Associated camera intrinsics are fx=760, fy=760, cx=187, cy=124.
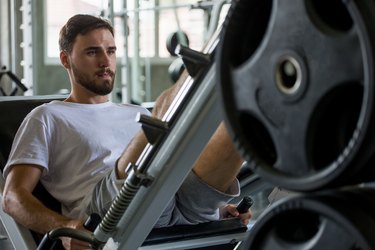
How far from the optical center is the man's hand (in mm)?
2051

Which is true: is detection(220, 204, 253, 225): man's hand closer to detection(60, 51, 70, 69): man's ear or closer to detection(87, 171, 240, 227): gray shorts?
detection(87, 171, 240, 227): gray shorts

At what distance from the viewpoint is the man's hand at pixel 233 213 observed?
2.05 m

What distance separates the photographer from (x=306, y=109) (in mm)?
853

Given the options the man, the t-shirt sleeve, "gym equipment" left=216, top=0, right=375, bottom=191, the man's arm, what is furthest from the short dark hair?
"gym equipment" left=216, top=0, right=375, bottom=191

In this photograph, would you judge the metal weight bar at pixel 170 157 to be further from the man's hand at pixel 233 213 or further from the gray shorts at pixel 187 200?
the man's hand at pixel 233 213

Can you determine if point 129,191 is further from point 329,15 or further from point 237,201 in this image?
point 237,201

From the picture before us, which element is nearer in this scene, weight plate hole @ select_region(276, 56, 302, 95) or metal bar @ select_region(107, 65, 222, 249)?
weight plate hole @ select_region(276, 56, 302, 95)

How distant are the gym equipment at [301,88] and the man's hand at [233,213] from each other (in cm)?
114

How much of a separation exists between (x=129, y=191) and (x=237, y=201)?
0.82 metres

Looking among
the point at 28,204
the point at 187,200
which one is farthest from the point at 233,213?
the point at 28,204

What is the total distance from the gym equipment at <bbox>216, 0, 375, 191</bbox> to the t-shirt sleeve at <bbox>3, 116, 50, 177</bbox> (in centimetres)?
118

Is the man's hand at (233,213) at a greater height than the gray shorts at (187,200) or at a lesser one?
lesser

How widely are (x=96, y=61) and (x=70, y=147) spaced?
0.99ft

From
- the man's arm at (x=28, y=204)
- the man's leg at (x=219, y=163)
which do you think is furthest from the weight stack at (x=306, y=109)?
the man's arm at (x=28, y=204)
